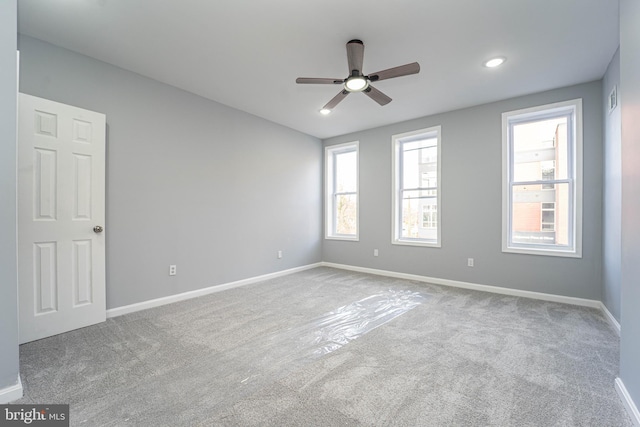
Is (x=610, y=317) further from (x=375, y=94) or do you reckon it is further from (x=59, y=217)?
(x=59, y=217)

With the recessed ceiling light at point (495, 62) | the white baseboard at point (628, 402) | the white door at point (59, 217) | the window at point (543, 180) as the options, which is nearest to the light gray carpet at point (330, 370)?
the white baseboard at point (628, 402)

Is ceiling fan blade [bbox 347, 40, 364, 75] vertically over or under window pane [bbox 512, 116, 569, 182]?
over

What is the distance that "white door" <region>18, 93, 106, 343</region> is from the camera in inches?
96.0

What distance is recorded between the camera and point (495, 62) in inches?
117

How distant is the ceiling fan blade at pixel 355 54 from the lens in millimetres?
2377

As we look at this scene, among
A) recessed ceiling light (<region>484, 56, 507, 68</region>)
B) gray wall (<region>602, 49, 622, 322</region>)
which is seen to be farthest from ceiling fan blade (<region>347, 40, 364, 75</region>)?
gray wall (<region>602, 49, 622, 322</region>)

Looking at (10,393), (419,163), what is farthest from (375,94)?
(10,393)

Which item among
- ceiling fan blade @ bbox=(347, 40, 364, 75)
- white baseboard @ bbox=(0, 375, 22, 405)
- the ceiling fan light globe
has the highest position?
ceiling fan blade @ bbox=(347, 40, 364, 75)

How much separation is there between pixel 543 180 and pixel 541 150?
1.39ft

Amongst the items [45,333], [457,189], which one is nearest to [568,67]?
[457,189]

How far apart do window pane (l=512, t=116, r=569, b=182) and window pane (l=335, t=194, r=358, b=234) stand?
2795 millimetres

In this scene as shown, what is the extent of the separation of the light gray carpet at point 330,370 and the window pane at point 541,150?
5.96ft

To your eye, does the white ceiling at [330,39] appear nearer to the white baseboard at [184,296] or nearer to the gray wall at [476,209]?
the gray wall at [476,209]

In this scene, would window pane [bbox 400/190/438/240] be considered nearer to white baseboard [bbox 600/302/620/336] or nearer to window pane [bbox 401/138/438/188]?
window pane [bbox 401/138/438/188]
